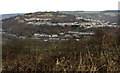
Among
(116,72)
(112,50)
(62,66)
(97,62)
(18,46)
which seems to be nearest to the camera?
(116,72)

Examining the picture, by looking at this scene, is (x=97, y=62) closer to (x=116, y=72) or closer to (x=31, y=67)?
(x=116, y=72)

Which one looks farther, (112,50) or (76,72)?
(112,50)

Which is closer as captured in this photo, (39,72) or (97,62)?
(39,72)

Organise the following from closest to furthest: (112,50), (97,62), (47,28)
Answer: (97,62)
(112,50)
(47,28)

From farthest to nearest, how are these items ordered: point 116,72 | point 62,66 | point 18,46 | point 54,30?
point 54,30
point 18,46
point 62,66
point 116,72

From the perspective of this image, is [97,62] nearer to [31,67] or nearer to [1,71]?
[31,67]

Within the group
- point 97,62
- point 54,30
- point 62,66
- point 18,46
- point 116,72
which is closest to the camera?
point 116,72

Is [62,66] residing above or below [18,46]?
above

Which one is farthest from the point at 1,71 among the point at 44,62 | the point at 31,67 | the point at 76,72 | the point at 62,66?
the point at 76,72

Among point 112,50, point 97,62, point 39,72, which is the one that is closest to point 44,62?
point 39,72
